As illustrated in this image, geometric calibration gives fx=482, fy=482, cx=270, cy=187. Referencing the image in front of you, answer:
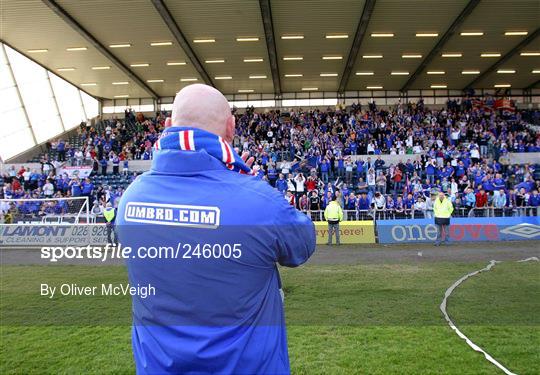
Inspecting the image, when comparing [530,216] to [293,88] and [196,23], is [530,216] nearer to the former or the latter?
[196,23]

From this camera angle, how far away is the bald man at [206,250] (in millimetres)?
1836

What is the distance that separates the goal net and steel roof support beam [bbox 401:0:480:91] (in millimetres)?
21479

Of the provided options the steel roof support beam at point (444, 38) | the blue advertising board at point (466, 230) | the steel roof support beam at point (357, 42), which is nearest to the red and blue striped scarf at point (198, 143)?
the blue advertising board at point (466, 230)

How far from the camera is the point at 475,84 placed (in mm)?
42156

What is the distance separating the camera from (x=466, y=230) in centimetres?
1962

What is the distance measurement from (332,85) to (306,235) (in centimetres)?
4132

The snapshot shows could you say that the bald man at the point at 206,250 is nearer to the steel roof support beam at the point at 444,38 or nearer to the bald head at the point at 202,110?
the bald head at the point at 202,110

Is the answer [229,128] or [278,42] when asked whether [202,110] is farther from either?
[278,42]

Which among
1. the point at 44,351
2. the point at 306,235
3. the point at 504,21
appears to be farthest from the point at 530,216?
the point at 306,235

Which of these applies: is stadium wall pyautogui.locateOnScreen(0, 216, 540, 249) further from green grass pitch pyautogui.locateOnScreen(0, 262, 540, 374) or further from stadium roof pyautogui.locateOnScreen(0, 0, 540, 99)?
stadium roof pyautogui.locateOnScreen(0, 0, 540, 99)

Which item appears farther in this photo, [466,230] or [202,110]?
[466,230]

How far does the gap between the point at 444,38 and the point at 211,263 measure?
31863 millimetres

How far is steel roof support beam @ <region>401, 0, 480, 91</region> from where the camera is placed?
25.4 meters

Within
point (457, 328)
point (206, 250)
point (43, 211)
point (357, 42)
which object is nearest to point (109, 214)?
Answer: point (43, 211)
